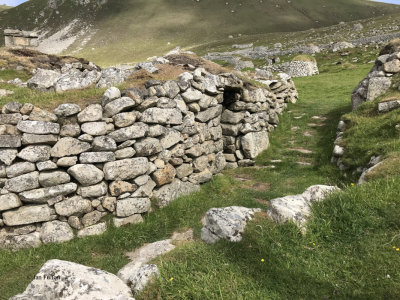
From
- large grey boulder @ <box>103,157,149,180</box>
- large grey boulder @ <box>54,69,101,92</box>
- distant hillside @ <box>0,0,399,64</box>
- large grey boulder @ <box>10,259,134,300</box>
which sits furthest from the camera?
distant hillside @ <box>0,0,399,64</box>

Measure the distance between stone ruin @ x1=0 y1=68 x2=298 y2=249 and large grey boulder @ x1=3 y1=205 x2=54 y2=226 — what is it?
22 mm

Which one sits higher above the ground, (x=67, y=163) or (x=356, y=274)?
(x=67, y=163)

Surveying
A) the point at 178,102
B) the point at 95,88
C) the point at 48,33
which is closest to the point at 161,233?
the point at 178,102

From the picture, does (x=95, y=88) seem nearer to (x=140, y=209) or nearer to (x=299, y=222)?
(x=140, y=209)

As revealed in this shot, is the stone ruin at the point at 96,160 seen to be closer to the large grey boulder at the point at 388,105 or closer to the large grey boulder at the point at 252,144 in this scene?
the large grey boulder at the point at 252,144

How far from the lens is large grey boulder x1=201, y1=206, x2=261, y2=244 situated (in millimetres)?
5487

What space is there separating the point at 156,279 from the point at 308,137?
1296 centimetres

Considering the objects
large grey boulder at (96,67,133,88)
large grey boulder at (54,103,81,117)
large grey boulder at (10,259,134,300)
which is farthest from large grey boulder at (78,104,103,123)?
large grey boulder at (10,259,134,300)

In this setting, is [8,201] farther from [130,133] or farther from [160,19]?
[160,19]

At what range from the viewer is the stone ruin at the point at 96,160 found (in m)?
7.33

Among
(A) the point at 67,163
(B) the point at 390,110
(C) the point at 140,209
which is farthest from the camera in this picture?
(B) the point at 390,110

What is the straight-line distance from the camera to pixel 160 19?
13300cm

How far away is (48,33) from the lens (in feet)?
400

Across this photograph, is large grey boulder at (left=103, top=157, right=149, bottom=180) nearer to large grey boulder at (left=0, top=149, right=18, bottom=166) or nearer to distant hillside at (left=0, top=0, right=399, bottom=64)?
large grey boulder at (left=0, top=149, right=18, bottom=166)
